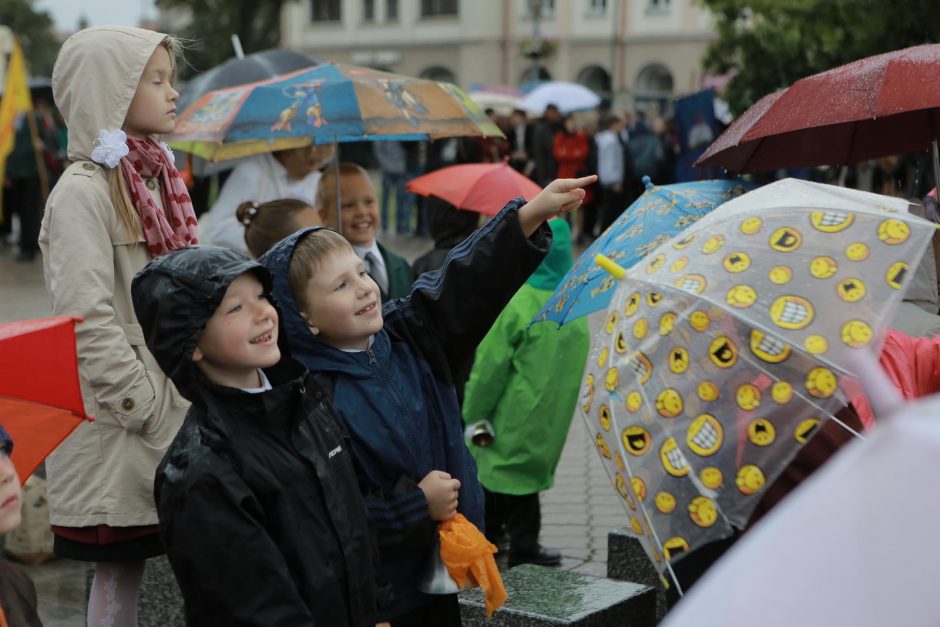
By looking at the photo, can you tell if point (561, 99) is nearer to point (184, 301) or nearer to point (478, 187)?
point (478, 187)

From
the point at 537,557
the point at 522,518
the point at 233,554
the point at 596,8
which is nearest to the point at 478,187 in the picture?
the point at 522,518

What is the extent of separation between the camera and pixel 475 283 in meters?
3.28

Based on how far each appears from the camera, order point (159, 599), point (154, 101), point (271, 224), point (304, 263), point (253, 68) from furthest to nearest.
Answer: point (253, 68) < point (271, 224) < point (159, 599) < point (154, 101) < point (304, 263)

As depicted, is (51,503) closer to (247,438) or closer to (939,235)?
(247,438)

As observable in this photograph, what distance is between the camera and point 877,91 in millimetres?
3920

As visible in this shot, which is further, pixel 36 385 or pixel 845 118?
pixel 845 118

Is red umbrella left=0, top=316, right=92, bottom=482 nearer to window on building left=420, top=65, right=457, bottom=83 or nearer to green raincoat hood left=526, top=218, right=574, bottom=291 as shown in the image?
green raincoat hood left=526, top=218, right=574, bottom=291

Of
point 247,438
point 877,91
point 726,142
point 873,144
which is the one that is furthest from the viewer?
point 873,144

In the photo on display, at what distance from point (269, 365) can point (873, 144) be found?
2.58 m

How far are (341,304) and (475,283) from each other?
1.10 ft

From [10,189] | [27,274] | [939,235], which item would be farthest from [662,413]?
[10,189]

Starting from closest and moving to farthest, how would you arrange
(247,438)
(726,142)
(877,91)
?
(247,438)
(877,91)
(726,142)

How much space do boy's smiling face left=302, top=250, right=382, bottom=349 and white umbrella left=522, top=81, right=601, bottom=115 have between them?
22.5m

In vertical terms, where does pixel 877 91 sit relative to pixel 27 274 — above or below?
above
